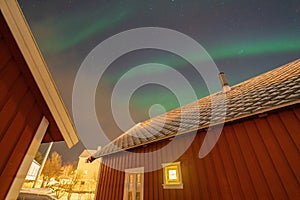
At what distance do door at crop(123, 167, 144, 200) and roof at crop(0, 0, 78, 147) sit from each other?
4.81 m

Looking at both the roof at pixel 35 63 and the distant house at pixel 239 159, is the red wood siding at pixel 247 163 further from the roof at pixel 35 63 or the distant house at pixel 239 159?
the roof at pixel 35 63

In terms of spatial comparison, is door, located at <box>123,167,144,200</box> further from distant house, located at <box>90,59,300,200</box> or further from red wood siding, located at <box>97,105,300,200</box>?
red wood siding, located at <box>97,105,300,200</box>

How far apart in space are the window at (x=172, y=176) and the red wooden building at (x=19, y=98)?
192 inches

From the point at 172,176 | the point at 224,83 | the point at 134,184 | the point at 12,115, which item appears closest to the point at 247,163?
the point at 172,176

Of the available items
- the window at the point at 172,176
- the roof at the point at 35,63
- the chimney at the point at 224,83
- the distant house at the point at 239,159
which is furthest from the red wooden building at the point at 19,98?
the chimney at the point at 224,83

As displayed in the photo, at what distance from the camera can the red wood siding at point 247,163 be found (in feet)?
→ 13.1

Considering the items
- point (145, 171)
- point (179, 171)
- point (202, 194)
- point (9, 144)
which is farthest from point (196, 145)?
point (9, 144)

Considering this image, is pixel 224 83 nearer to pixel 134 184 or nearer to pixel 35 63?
pixel 134 184

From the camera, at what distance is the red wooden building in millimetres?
2018

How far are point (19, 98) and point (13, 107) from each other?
0.17 metres

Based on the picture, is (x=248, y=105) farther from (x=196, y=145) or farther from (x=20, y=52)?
(x=20, y=52)

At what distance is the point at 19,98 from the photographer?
2287 millimetres

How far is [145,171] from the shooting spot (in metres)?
6.75

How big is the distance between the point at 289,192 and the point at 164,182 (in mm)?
3801
